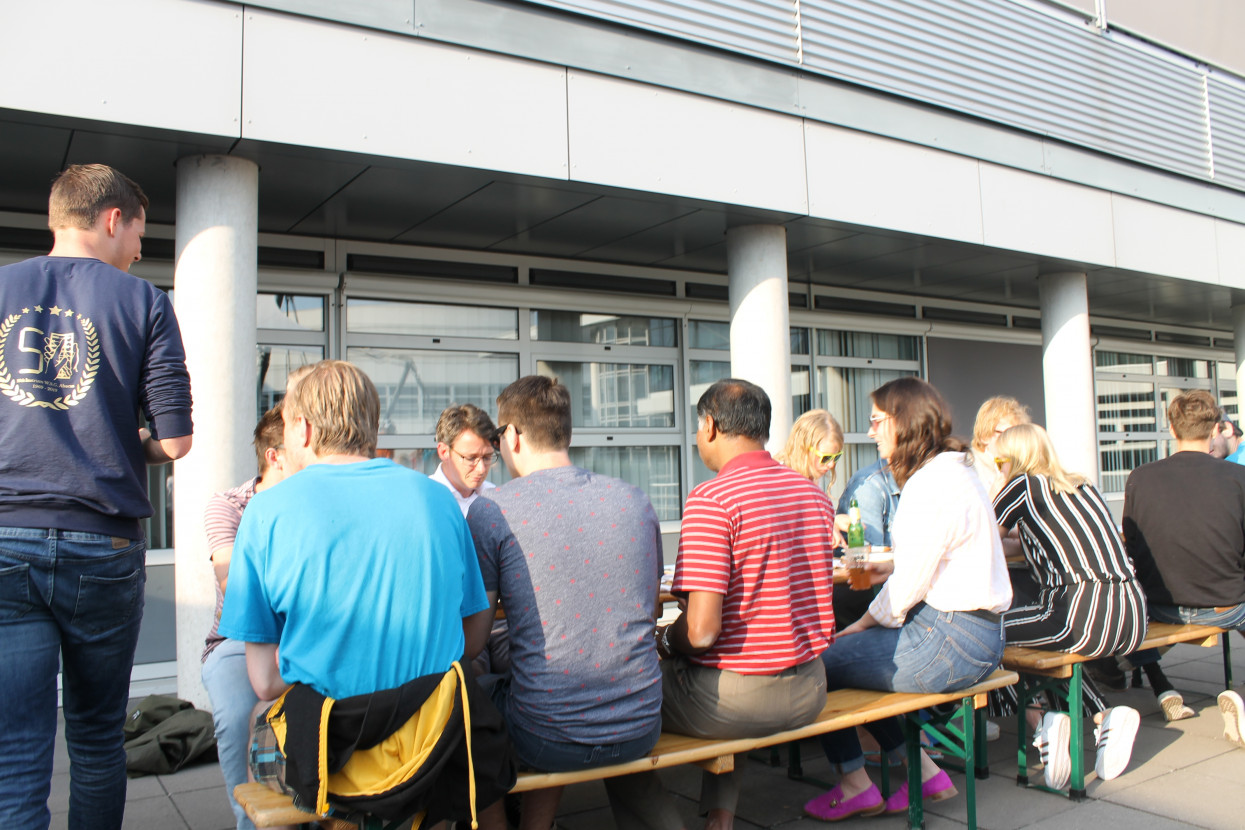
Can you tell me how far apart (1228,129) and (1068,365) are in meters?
3.52

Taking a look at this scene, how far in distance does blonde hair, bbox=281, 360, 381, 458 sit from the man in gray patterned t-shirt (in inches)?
16.7

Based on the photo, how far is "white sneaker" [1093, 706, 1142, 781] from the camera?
3.89 m

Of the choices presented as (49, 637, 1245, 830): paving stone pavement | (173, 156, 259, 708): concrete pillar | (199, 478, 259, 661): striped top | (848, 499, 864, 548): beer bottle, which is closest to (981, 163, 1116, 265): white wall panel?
(848, 499, 864, 548): beer bottle

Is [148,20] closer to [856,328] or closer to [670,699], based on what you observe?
[670,699]

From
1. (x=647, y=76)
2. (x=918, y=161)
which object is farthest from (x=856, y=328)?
(x=647, y=76)

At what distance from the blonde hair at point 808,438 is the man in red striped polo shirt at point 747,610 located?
1.86 meters

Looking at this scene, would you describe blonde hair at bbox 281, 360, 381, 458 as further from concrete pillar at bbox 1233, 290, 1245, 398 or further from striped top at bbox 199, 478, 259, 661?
concrete pillar at bbox 1233, 290, 1245, 398

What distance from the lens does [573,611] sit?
8.41ft

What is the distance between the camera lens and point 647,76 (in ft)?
19.4

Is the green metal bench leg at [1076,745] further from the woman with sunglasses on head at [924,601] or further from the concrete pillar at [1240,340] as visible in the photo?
the concrete pillar at [1240,340]

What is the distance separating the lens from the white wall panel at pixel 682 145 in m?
5.70

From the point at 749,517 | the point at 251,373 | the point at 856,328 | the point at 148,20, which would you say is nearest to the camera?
the point at 749,517

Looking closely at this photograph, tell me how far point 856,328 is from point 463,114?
18.5 feet

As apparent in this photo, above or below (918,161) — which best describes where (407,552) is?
below
